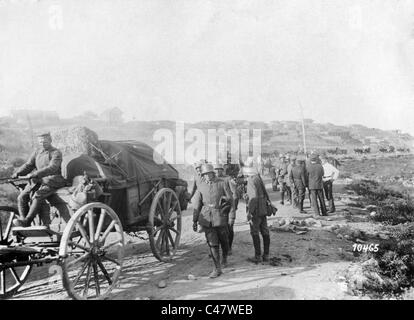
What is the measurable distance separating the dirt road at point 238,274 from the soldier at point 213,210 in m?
0.49

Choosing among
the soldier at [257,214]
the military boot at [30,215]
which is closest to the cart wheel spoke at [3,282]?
the military boot at [30,215]

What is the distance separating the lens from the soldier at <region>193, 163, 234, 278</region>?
5375 millimetres

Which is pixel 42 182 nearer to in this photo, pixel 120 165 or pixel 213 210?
pixel 120 165

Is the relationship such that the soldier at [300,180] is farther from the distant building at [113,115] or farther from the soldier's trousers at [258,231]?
the distant building at [113,115]

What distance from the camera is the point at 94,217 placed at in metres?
4.95

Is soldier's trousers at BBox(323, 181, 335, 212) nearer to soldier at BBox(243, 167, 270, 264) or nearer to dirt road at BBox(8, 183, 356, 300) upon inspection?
dirt road at BBox(8, 183, 356, 300)

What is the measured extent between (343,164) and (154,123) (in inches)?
866

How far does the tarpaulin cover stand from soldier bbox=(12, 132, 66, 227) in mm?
129

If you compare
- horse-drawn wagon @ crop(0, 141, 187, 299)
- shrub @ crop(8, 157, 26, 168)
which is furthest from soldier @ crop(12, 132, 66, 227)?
shrub @ crop(8, 157, 26, 168)

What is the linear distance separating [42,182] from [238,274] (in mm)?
3289

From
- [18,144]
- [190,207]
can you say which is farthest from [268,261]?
[18,144]

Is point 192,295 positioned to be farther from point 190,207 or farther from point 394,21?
point 190,207

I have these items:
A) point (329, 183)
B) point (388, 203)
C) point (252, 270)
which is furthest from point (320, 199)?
point (252, 270)
